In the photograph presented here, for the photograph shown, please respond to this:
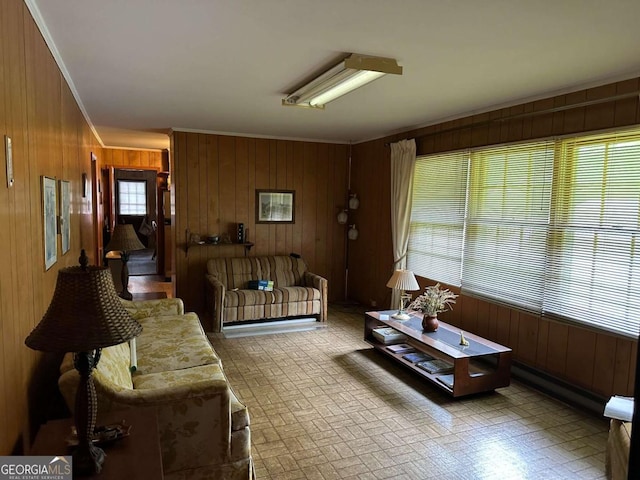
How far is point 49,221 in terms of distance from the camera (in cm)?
236

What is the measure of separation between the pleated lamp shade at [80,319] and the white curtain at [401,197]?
428 centimetres

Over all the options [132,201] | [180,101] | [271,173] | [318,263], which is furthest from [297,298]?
[132,201]

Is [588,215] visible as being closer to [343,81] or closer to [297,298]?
[343,81]

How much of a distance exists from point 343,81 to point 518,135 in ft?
6.03

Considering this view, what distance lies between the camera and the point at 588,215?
10.7ft

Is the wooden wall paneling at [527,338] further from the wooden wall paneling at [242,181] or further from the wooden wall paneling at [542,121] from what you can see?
the wooden wall paneling at [242,181]

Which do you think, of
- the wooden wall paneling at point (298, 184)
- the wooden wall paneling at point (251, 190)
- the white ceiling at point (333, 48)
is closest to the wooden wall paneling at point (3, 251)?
the white ceiling at point (333, 48)

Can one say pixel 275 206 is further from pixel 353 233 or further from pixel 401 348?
pixel 401 348

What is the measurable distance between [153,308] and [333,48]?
2.74 metres

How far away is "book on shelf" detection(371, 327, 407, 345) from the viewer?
170 inches

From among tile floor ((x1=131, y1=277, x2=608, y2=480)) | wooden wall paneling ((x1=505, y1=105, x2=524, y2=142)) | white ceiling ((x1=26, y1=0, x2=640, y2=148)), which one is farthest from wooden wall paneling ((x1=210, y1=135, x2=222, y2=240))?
wooden wall paneling ((x1=505, y1=105, x2=524, y2=142))

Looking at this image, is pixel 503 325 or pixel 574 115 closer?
pixel 574 115

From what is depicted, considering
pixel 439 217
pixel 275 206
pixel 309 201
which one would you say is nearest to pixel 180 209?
pixel 275 206

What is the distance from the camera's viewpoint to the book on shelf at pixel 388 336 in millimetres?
4313
